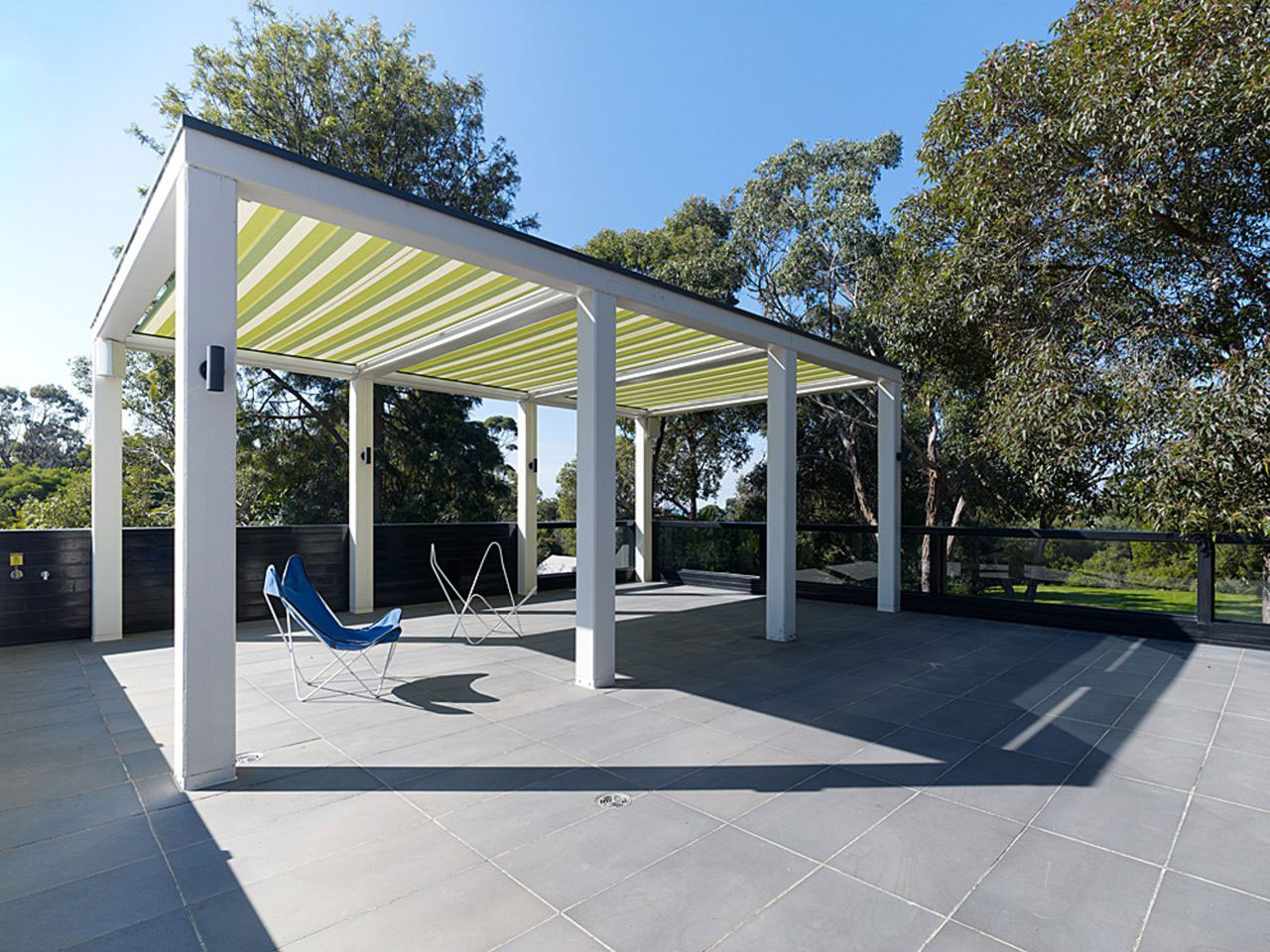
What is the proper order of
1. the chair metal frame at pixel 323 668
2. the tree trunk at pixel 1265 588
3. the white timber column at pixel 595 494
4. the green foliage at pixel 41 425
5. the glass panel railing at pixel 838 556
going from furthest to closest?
the green foliage at pixel 41 425, the glass panel railing at pixel 838 556, the tree trunk at pixel 1265 588, the white timber column at pixel 595 494, the chair metal frame at pixel 323 668

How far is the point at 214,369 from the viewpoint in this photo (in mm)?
3047

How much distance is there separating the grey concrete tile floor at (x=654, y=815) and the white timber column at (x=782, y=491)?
1289 mm

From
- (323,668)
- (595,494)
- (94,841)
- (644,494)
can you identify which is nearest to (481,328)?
(595,494)

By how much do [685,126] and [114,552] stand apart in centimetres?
1413

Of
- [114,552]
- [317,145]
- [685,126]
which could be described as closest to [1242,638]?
[114,552]

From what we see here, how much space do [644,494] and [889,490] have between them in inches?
176

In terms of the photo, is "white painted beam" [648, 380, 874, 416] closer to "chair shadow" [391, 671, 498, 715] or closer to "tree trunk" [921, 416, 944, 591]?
"tree trunk" [921, 416, 944, 591]

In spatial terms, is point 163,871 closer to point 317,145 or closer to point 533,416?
point 533,416

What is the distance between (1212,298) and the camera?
666cm

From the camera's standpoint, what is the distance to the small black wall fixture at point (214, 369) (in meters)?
3.03

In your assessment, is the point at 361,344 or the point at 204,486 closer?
the point at 204,486

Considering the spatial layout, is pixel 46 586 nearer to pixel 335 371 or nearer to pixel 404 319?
pixel 335 371

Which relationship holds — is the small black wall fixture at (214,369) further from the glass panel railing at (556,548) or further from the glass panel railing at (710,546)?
the glass panel railing at (710,546)

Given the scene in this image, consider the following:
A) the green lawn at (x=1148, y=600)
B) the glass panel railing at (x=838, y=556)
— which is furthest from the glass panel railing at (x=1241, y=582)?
→ the glass panel railing at (x=838, y=556)
